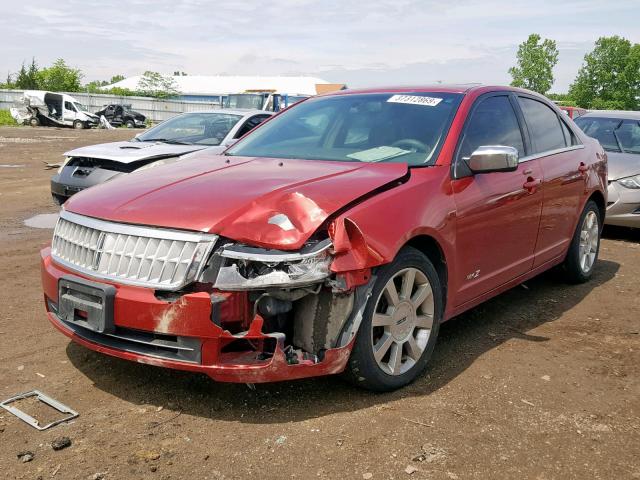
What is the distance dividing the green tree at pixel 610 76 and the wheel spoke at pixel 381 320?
9345 centimetres

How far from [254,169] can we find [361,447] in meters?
1.75

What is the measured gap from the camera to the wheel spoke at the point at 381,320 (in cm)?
342

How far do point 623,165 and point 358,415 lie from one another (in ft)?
22.0

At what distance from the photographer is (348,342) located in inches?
127

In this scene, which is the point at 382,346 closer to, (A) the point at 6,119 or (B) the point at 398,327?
(B) the point at 398,327

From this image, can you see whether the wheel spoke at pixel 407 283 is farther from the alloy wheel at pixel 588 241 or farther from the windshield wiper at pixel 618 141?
the windshield wiper at pixel 618 141

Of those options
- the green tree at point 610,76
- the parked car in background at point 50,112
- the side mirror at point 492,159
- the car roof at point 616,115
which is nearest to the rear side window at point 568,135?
the side mirror at point 492,159

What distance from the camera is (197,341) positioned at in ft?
10.1

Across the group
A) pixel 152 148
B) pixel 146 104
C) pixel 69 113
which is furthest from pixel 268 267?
pixel 146 104

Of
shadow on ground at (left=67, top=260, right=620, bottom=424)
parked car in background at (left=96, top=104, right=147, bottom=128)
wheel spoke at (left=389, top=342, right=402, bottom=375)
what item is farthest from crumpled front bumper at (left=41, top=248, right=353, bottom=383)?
parked car in background at (left=96, top=104, right=147, bottom=128)

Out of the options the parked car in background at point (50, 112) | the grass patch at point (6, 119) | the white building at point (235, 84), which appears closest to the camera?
the parked car in background at point (50, 112)

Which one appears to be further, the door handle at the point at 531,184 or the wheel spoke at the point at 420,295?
the door handle at the point at 531,184

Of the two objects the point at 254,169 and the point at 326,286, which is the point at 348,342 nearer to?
the point at 326,286

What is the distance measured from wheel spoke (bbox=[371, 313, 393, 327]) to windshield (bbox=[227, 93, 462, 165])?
3.37 feet
